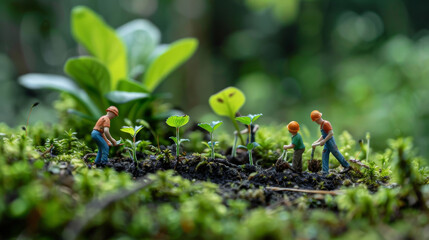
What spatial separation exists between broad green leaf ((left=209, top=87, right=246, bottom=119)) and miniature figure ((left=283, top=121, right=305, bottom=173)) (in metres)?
0.27

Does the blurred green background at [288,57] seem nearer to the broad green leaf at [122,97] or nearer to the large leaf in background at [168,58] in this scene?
the large leaf in background at [168,58]

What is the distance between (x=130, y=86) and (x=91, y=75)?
217mm

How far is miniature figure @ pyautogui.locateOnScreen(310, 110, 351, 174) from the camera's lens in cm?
122

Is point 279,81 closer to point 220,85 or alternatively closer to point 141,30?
point 220,85

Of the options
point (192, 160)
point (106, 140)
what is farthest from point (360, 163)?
point (106, 140)

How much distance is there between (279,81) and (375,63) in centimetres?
227

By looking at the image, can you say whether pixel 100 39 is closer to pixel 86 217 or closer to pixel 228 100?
pixel 228 100

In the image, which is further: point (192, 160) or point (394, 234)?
point (192, 160)

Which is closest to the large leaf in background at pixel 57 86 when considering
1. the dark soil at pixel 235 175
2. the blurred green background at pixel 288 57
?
the dark soil at pixel 235 175

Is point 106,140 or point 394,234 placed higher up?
point 106,140

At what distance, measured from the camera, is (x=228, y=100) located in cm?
142

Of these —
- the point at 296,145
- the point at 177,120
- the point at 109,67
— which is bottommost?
the point at 296,145

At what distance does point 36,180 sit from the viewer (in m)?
0.82

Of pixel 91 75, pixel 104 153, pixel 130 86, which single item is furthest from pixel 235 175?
pixel 91 75
